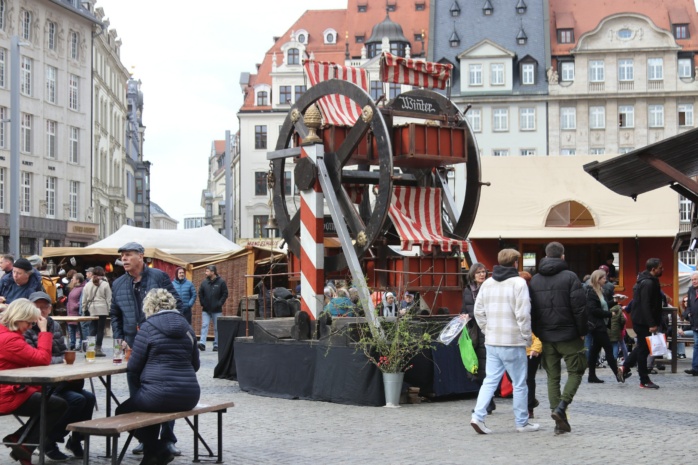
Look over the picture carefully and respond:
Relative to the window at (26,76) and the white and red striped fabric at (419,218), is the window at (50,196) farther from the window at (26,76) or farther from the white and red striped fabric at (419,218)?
the white and red striped fabric at (419,218)

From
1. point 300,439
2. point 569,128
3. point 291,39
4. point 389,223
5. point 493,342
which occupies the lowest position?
point 300,439

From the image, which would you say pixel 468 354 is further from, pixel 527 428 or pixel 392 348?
pixel 527 428

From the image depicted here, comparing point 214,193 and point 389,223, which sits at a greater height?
point 214,193

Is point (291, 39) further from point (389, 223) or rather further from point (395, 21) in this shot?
point (389, 223)

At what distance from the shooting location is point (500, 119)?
6662cm

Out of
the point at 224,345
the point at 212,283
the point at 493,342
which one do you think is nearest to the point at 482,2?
the point at 212,283

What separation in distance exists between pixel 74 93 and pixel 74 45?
256 cm

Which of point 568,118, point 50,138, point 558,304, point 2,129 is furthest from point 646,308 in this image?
point 568,118

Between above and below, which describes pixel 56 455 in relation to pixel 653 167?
below

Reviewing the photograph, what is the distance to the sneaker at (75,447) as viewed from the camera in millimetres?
9102

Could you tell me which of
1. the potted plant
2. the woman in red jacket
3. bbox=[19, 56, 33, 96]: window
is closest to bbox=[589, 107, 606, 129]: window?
bbox=[19, 56, 33, 96]: window

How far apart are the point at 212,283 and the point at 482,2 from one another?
51.5 meters

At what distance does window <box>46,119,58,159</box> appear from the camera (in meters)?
55.1

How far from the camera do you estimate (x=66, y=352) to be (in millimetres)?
9109
